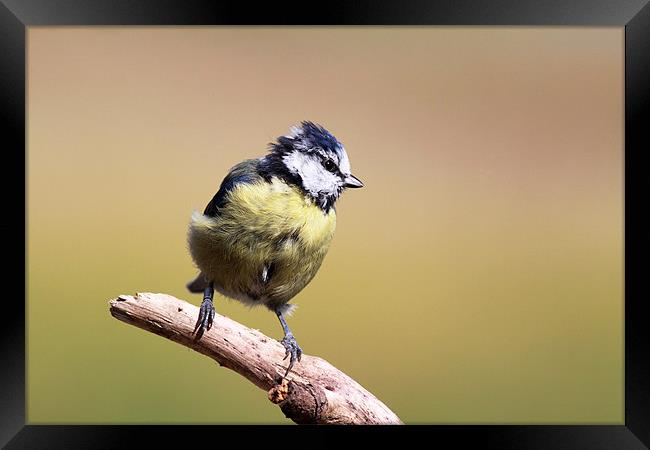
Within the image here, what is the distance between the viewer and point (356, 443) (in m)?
2.22

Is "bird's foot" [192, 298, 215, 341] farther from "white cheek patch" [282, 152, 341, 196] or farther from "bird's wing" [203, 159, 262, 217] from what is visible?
"white cheek patch" [282, 152, 341, 196]

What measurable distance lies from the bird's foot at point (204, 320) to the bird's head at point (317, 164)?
1.65ft

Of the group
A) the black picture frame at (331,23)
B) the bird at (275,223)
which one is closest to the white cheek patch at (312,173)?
the bird at (275,223)

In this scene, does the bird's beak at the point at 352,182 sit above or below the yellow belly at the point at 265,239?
above

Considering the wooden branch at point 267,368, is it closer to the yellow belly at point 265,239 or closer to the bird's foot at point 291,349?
the bird's foot at point 291,349

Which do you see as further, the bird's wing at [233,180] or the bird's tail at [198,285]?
the bird's tail at [198,285]

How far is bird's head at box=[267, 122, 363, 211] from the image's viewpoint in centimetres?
225

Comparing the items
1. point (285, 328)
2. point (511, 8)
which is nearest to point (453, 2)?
point (511, 8)

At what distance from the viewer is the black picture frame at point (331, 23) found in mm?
2205

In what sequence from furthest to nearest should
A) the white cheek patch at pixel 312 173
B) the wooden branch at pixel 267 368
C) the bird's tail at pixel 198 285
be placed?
the bird's tail at pixel 198 285 → the white cheek patch at pixel 312 173 → the wooden branch at pixel 267 368

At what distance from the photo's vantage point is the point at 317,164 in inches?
89.4

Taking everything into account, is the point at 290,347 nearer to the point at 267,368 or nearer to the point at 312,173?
the point at 267,368

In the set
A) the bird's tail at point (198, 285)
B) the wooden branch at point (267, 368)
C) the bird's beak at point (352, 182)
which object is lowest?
the wooden branch at point (267, 368)

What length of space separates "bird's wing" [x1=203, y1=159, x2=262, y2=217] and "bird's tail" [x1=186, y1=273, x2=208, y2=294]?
26 cm
